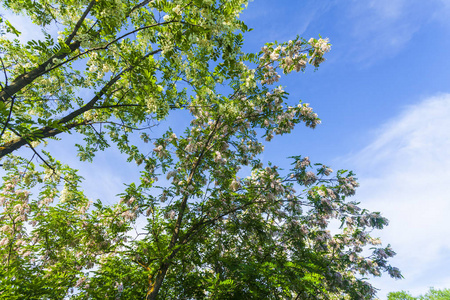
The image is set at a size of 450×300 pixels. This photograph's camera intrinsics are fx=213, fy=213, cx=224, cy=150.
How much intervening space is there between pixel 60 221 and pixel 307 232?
9.15m

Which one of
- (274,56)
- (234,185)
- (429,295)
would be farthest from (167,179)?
(429,295)

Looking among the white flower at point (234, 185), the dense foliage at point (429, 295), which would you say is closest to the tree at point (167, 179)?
the white flower at point (234, 185)

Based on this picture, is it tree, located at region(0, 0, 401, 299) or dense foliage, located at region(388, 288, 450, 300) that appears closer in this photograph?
tree, located at region(0, 0, 401, 299)

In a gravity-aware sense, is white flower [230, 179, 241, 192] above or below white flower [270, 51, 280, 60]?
below

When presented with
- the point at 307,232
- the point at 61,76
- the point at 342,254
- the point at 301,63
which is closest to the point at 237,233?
the point at 307,232

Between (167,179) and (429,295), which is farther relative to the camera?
(429,295)

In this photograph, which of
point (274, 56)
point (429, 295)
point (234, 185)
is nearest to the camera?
point (274, 56)

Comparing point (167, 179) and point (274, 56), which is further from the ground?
point (274, 56)

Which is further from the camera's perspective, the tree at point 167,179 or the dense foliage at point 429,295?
the dense foliage at point 429,295

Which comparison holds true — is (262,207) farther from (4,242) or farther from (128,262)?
(4,242)

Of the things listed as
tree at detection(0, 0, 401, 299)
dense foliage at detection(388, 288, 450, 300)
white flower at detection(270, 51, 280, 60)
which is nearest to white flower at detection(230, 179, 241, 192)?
tree at detection(0, 0, 401, 299)

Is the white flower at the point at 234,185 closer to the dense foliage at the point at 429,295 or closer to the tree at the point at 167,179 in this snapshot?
the tree at the point at 167,179

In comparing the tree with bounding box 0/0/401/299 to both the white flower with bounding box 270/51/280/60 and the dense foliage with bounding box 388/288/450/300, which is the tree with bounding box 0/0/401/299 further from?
the dense foliage with bounding box 388/288/450/300

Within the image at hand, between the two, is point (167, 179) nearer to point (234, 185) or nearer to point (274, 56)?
point (234, 185)
